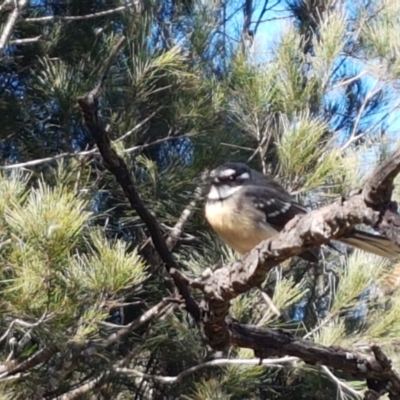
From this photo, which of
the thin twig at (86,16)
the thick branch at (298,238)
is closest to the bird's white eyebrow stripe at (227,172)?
the thin twig at (86,16)

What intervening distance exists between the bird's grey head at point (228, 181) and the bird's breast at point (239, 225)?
5 centimetres

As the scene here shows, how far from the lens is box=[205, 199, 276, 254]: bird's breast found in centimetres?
209

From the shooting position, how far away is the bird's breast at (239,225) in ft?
6.87

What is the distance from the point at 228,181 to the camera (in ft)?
7.34

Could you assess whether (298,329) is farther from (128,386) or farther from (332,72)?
(332,72)

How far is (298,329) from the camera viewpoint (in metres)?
2.36

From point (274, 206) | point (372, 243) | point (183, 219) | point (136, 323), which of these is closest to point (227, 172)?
point (274, 206)

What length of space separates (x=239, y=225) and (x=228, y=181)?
169 millimetres

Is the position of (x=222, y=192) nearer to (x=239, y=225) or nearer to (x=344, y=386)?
(x=239, y=225)

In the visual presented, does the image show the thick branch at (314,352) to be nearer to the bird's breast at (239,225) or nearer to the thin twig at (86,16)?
the bird's breast at (239,225)

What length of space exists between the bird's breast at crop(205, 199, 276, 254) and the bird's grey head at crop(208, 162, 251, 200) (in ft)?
0.18

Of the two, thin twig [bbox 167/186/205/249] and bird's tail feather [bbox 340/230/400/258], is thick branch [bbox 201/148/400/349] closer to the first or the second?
bird's tail feather [bbox 340/230/400/258]

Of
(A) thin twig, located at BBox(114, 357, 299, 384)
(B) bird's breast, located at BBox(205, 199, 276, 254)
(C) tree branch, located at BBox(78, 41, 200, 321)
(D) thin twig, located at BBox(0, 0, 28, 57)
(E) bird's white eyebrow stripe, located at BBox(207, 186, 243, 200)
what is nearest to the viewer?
(C) tree branch, located at BBox(78, 41, 200, 321)

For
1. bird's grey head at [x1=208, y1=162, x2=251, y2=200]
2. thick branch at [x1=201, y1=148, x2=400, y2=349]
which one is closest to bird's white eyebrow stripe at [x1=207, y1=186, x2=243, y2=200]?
bird's grey head at [x1=208, y1=162, x2=251, y2=200]
